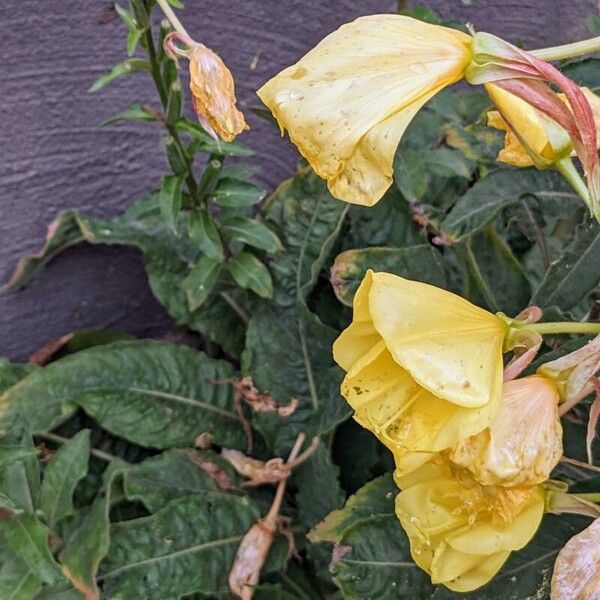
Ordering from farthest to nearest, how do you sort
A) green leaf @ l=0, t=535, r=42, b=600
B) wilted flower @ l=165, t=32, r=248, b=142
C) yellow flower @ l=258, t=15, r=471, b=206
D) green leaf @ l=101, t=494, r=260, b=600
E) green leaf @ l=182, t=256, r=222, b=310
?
green leaf @ l=182, t=256, r=222, b=310
green leaf @ l=101, t=494, r=260, b=600
green leaf @ l=0, t=535, r=42, b=600
wilted flower @ l=165, t=32, r=248, b=142
yellow flower @ l=258, t=15, r=471, b=206

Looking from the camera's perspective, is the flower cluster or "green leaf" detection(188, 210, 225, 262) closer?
the flower cluster

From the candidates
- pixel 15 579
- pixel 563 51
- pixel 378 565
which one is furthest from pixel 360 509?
pixel 563 51

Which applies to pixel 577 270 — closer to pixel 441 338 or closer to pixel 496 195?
pixel 496 195

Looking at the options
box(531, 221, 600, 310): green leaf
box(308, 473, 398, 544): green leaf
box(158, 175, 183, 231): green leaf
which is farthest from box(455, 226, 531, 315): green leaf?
box(158, 175, 183, 231): green leaf

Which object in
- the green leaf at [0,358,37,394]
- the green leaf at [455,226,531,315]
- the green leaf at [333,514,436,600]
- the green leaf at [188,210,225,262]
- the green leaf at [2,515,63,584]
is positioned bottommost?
the green leaf at [333,514,436,600]

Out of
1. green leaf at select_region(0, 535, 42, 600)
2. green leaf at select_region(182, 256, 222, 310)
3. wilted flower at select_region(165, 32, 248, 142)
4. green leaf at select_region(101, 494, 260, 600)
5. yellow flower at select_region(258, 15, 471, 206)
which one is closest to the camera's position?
yellow flower at select_region(258, 15, 471, 206)

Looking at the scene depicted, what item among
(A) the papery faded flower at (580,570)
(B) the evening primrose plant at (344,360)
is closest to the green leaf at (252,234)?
(B) the evening primrose plant at (344,360)

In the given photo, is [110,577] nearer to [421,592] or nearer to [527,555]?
[421,592]

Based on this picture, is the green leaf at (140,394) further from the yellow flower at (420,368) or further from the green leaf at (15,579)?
the yellow flower at (420,368)

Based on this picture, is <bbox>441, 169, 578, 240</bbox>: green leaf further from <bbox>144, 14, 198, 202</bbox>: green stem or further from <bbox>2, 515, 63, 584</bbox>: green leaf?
<bbox>2, 515, 63, 584</bbox>: green leaf
